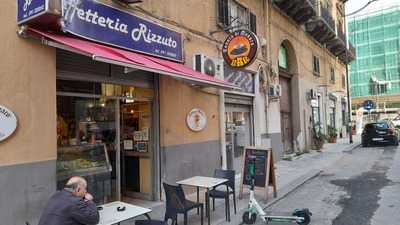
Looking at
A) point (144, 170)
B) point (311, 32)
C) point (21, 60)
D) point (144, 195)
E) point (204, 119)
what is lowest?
point (144, 195)

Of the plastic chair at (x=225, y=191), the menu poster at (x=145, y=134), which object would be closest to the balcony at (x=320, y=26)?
the menu poster at (x=145, y=134)

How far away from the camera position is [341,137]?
31.5m

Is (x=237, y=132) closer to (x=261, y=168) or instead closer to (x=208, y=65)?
(x=208, y=65)

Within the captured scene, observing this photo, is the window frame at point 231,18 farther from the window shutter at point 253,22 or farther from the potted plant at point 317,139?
the potted plant at point 317,139

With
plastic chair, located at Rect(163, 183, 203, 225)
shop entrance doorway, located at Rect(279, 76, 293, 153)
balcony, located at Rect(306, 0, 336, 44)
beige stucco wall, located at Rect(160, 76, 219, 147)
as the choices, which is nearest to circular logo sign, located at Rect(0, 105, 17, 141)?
plastic chair, located at Rect(163, 183, 203, 225)

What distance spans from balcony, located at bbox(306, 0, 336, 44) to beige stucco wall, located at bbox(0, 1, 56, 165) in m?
16.9

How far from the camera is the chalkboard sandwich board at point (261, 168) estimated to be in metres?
8.69

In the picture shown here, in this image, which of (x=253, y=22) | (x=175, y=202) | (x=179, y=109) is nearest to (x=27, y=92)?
(x=175, y=202)

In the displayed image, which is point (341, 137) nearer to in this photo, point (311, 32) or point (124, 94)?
point (311, 32)

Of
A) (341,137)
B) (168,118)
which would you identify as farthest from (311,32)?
(168,118)

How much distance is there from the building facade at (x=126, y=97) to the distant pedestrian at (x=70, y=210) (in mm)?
1757

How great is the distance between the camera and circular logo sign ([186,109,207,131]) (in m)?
9.59

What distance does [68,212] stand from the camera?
153 inches

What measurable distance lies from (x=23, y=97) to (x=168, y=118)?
373 cm
